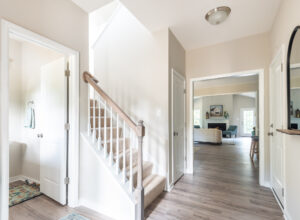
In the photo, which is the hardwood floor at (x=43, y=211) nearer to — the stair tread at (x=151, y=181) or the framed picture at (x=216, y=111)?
the stair tread at (x=151, y=181)

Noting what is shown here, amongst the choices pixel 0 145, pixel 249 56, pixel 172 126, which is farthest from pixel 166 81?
pixel 0 145

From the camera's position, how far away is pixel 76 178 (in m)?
2.03

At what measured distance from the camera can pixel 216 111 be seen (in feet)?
34.4

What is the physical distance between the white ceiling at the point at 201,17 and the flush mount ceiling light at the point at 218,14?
0.18 ft

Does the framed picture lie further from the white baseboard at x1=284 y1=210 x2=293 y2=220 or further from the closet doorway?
the closet doorway

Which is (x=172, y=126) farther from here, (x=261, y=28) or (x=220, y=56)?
(x=261, y=28)

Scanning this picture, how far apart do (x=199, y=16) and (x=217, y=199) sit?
279 cm

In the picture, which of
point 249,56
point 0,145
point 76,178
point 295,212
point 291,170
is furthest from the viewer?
point 249,56

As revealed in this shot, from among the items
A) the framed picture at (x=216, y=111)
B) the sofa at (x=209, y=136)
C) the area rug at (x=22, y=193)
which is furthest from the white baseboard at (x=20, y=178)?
the framed picture at (x=216, y=111)

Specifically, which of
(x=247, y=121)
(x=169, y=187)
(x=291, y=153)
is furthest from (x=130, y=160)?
(x=247, y=121)

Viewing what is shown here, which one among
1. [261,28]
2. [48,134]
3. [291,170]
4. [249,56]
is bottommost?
[291,170]

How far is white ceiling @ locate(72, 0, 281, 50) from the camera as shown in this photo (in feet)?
6.67

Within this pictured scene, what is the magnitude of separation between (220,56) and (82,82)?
267 centimetres

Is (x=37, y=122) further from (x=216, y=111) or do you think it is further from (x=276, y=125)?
(x=216, y=111)
